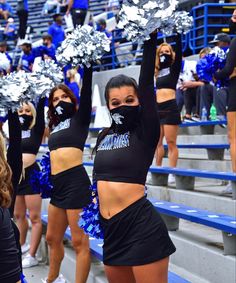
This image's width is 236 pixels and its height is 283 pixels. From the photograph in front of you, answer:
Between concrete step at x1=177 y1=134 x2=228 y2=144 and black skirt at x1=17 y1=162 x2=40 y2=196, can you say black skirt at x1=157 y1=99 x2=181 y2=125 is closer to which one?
concrete step at x1=177 y1=134 x2=228 y2=144

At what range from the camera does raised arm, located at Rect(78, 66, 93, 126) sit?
12.2 feet

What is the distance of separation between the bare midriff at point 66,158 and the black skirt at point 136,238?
1471mm

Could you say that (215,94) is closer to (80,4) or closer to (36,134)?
(36,134)

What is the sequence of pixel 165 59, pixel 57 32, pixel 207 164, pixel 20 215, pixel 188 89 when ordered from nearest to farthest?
1. pixel 20 215
2. pixel 165 59
3. pixel 207 164
4. pixel 188 89
5. pixel 57 32

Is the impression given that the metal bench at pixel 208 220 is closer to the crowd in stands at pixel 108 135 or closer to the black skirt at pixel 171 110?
the crowd in stands at pixel 108 135

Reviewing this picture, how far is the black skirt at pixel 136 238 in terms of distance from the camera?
2703 mm

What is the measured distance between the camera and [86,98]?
3.92 meters

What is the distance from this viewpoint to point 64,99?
4371 millimetres

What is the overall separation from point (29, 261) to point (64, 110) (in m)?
1.93

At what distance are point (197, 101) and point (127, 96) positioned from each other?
238 inches

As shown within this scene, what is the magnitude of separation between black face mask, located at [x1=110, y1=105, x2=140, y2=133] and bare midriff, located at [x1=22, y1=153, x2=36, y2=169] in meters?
2.54

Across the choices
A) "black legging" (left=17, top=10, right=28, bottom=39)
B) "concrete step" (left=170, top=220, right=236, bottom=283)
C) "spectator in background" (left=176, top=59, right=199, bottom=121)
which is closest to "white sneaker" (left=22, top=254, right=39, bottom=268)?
"concrete step" (left=170, top=220, right=236, bottom=283)

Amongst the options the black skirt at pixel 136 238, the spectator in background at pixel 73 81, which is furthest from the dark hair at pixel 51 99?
the spectator in background at pixel 73 81

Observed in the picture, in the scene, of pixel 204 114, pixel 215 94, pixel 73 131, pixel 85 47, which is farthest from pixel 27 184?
pixel 204 114
